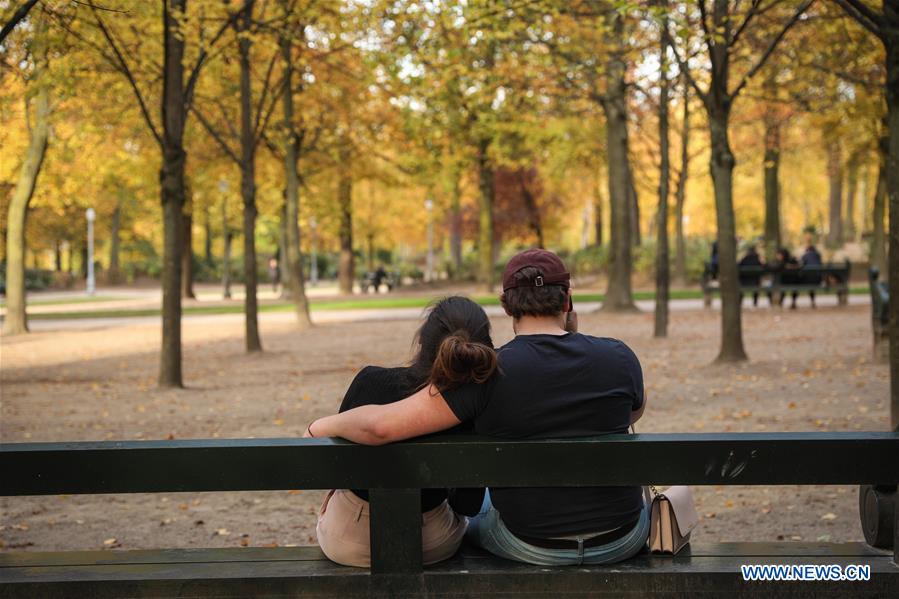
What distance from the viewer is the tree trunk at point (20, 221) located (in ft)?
73.8

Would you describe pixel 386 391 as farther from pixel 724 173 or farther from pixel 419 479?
pixel 724 173

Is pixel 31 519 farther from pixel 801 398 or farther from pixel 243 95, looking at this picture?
pixel 243 95

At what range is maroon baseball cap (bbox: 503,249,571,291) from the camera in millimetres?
3305

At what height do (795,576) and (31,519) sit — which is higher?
(795,576)

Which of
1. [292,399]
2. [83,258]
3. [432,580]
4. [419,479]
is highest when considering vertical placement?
[83,258]

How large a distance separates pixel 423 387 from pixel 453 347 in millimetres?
231

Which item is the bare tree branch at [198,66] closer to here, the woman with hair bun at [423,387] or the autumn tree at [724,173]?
the autumn tree at [724,173]

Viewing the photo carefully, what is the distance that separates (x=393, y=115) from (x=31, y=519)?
80.3 feet

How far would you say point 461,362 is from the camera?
3.07 metres

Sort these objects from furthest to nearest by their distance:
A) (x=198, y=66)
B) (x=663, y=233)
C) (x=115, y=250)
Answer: (x=115, y=250), (x=663, y=233), (x=198, y=66)

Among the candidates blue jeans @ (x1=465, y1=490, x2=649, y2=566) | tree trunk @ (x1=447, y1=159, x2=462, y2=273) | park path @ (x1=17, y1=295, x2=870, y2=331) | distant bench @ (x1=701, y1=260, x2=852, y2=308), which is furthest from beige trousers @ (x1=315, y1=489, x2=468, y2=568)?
tree trunk @ (x1=447, y1=159, x2=462, y2=273)

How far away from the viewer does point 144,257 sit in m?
76.4

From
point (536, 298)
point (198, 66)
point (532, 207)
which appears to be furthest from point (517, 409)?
point (532, 207)

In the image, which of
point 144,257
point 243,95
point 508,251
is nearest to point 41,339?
point 243,95
